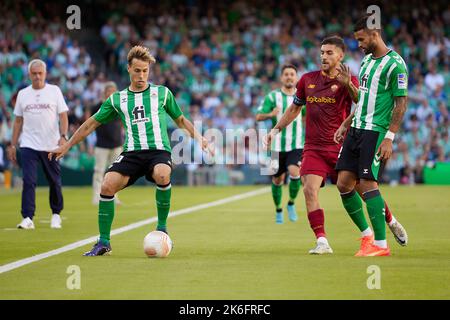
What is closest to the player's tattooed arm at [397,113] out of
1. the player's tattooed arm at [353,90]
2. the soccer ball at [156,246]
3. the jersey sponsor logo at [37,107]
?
the player's tattooed arm at [353,90]

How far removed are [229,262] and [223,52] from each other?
2542 cm

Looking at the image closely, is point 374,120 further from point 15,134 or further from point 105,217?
point 15,134

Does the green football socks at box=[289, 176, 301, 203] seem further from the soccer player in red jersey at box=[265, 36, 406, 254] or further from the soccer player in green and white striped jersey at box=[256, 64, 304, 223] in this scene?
the soccer player in red jersey at box=[265, 36, 406, 254]

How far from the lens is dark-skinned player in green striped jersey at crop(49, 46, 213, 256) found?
10.9m

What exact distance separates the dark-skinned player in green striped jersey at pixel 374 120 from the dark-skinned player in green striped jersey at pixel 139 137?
1.55 m

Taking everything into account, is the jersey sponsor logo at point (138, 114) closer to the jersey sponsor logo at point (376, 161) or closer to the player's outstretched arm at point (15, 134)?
the jersey sponsor logo at point (376, 161)

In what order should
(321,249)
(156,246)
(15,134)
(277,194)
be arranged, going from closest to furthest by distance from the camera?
(156,246), (321,249), (15,134), (277,194)

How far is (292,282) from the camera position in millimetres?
8484

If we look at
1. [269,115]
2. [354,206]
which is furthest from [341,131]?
[269,115]

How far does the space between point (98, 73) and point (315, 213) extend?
2399cm

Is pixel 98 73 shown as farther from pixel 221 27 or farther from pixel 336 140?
pixel 336 140

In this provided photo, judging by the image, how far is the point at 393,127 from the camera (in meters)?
10.1

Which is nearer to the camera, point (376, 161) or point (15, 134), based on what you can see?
point (376, 161)
